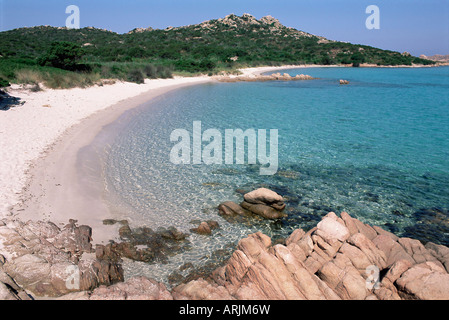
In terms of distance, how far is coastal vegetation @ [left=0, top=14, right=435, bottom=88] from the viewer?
104 feet

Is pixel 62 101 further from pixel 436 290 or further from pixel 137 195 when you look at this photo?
pixel 436 290

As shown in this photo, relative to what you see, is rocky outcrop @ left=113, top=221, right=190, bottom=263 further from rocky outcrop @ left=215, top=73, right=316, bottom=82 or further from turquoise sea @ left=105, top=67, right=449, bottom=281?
rocky outcrop @ left=215, top=73, right=316, bottom=82

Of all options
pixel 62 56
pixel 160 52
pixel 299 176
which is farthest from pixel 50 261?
pixel 160 52

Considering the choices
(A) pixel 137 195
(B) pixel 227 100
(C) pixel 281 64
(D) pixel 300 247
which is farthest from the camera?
(C) pixel 281 64

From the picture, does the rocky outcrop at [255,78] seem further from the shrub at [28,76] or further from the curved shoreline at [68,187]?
the curved shoreline at [68,187]

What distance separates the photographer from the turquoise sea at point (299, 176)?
9227 mm

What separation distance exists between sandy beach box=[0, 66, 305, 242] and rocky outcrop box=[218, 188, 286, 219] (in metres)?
3.75

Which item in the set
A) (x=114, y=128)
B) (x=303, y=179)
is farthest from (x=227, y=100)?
(x=303, y=179)

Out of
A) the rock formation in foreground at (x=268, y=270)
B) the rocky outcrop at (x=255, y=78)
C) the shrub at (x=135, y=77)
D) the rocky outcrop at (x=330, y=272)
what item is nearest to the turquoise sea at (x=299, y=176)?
the rock formation in foreground at (x=268, y=270)

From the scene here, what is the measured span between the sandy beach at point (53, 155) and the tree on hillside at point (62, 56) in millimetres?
7952

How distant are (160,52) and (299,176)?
206 ft

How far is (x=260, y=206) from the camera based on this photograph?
9898 millimetres

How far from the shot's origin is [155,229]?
8828 mm
